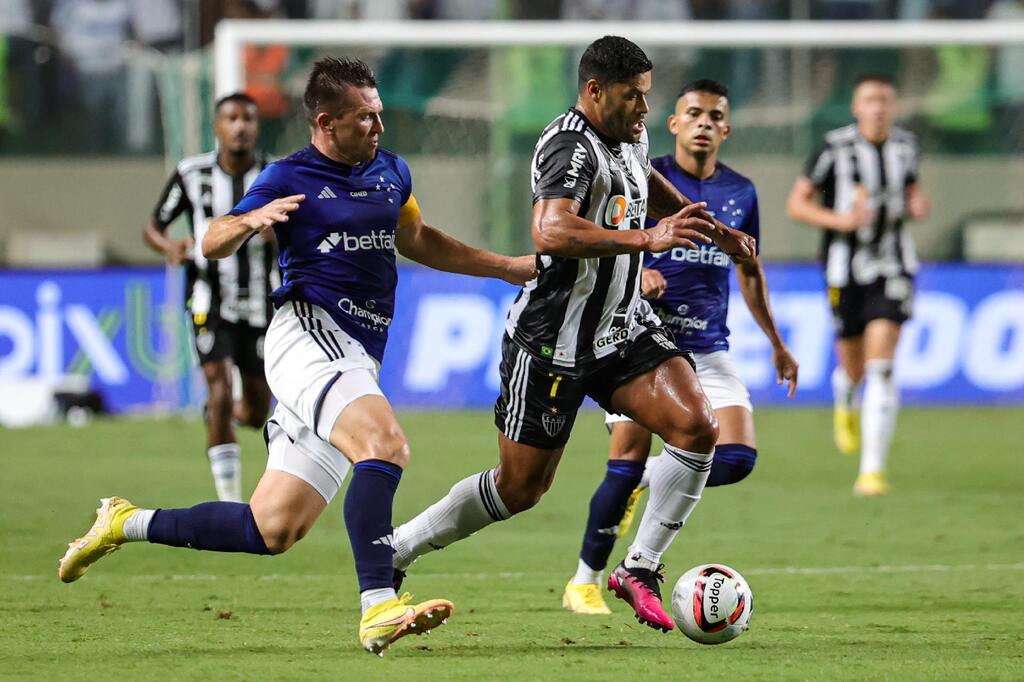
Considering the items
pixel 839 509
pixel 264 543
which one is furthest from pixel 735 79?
pixel 264 543

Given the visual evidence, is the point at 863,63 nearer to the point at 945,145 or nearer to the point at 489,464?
the point at 945,145

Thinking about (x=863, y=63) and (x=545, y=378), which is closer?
(x=545, y=378)

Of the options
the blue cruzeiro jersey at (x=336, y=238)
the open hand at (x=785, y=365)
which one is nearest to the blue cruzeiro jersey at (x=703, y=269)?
the open hand at (x=785, y=365)

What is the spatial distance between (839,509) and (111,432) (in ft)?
23.1

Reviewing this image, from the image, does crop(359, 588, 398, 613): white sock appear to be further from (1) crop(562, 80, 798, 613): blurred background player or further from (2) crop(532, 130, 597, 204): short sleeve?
(1) crop(562, 80, 798, 613): blurred background player

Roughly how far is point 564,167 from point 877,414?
570 cm

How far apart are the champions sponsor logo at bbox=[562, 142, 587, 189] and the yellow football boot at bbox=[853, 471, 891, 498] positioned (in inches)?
218

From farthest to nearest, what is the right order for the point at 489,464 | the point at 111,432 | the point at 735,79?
the point at 735,79 < the point at 111,432 < the point at 489,464

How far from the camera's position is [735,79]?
18672mm

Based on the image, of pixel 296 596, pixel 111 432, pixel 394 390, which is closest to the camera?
pixel 296 596

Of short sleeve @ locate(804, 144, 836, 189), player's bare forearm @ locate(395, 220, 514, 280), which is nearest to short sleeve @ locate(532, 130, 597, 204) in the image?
player's bare forearm @ locate(395, 220, 514, 280)

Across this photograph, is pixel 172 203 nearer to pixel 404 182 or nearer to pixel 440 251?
pixel 440 251

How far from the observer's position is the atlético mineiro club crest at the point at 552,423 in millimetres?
6348

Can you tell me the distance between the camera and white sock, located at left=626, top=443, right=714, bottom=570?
21.0ft
